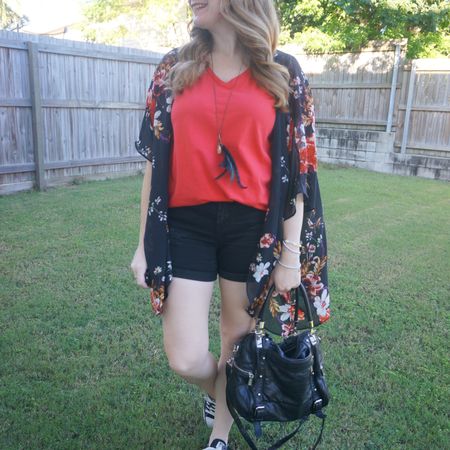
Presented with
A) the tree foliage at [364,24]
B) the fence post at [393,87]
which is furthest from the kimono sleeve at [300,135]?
the tree foliage at [364,24]

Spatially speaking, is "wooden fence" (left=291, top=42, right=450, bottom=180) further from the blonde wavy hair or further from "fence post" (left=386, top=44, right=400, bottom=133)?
the blonde wavy hair

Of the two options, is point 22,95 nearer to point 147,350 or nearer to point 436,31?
point 147,350

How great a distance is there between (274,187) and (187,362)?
0.76m

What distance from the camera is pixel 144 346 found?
310cm

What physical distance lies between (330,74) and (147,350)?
10357 millimetres

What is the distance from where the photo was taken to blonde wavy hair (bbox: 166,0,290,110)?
70.6 inches

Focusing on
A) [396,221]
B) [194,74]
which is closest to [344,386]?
[194,74]

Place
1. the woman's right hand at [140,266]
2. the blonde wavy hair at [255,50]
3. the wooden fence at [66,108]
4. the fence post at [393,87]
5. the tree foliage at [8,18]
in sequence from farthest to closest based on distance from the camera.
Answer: the tree foliage at [8,18] < the fence post at [393,87] < the wooden fence at [66,108] < the woman's right hand at [140,266] < the blonde wavy hair at [255,50]

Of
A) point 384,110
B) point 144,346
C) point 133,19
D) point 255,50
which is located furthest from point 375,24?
point 133,19

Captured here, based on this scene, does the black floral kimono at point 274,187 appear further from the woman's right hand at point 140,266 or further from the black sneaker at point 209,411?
the black sneaker at point 209,411

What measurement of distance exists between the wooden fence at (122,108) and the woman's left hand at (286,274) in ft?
20.2

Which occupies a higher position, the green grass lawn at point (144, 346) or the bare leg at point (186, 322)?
the bare leg at point (186, 322)

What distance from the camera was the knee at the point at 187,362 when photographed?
200 cm

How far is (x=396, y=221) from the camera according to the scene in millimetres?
6445
